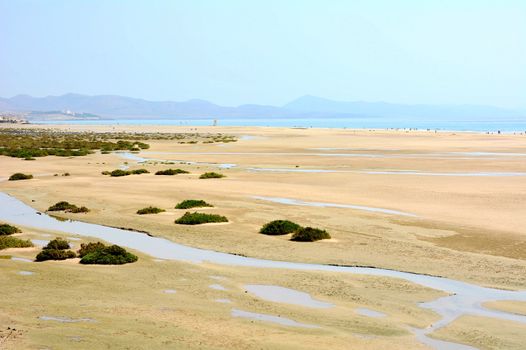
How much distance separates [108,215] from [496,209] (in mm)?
14360

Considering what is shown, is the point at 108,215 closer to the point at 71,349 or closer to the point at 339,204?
the point at 339,204

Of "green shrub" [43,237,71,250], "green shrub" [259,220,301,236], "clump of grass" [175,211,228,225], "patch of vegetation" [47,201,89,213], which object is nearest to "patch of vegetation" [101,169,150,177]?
"patch of vegetation" [47,201,89,213]

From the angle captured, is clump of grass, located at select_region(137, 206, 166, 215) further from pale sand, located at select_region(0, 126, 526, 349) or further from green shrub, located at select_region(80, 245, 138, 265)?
green shrub, located at select_region(80, 245, 138, 265)

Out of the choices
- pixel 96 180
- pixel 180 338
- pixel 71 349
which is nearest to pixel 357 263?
pixel 180 338

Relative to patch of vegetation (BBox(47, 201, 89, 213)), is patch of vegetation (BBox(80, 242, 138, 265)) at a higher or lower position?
higher

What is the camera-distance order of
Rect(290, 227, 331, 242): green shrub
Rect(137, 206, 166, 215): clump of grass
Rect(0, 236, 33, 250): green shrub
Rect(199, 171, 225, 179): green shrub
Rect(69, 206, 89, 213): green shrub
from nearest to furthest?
Rect(0, 236, 33, 250): green shrub, Rect(290, 227, 331, 242): green shrub, Rect(137, 206, 166, 215): clump of grass, Rect(69, 206, 89, 213): green shrub, Rect(199, 171, 225, 179): green shrub

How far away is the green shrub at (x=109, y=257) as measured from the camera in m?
16.3

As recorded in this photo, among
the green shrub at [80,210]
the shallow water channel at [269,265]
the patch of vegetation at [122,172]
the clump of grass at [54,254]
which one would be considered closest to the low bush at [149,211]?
the green shrub at [80,210]

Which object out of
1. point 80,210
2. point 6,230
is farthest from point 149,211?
point 6,230

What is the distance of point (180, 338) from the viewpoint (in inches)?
420

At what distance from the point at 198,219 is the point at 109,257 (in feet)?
20.9

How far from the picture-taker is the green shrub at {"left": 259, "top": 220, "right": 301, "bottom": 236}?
805 inches

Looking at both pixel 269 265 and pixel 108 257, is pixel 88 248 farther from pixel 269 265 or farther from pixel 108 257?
pixel 269 265

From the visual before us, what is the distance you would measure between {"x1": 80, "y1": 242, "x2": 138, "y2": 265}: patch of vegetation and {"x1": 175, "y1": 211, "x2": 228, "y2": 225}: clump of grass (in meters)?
5.70
